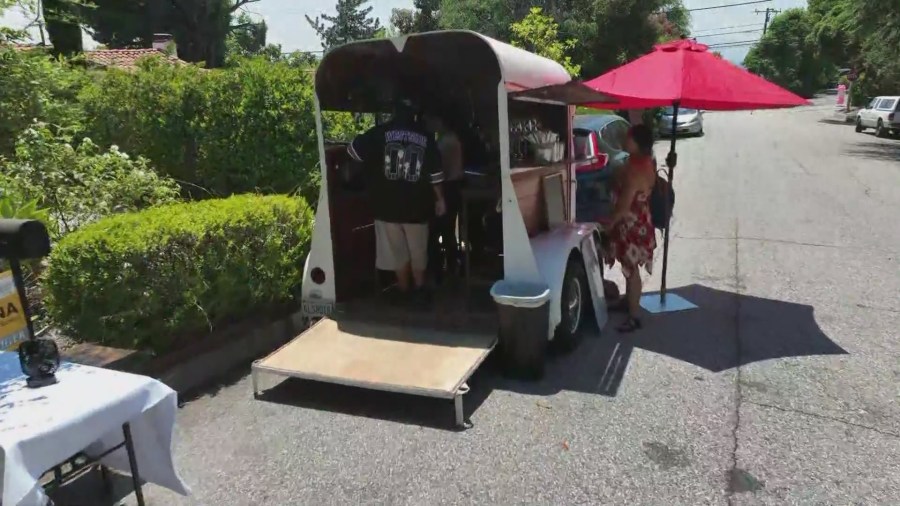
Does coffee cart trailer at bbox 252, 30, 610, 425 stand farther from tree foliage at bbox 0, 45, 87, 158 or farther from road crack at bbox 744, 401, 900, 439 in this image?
tree foliage at bbox 0, 45, 87, 158

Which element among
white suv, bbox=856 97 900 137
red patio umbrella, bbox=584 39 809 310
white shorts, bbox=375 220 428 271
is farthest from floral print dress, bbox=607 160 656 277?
white suv, bbox=856 97 900 137

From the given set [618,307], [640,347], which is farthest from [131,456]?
[618,307]

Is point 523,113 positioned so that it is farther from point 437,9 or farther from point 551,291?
point 437,9

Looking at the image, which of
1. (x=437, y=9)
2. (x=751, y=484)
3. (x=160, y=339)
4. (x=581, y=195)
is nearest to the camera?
(x=751, y=484)

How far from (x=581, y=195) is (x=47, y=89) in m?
6.20

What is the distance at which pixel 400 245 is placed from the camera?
5285 millimetres

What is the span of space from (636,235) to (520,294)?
1661 millimetres

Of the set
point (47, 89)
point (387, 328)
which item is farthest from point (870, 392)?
point (47, 89)

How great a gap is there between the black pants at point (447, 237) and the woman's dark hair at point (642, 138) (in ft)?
5.05

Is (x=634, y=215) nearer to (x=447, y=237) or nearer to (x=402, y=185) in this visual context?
(x=447, y=237)

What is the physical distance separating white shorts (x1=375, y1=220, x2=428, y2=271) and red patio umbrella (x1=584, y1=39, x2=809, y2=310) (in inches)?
79.8

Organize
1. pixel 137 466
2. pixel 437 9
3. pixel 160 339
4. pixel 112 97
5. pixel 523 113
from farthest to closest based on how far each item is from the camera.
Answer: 1. pixel 437 9
2. pixel 112 97
3. pixel 523 113
4. pixel 160 339
5. pixel 137 466

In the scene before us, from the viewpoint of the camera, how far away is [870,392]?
4477mm

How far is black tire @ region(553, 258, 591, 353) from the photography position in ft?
16.6
